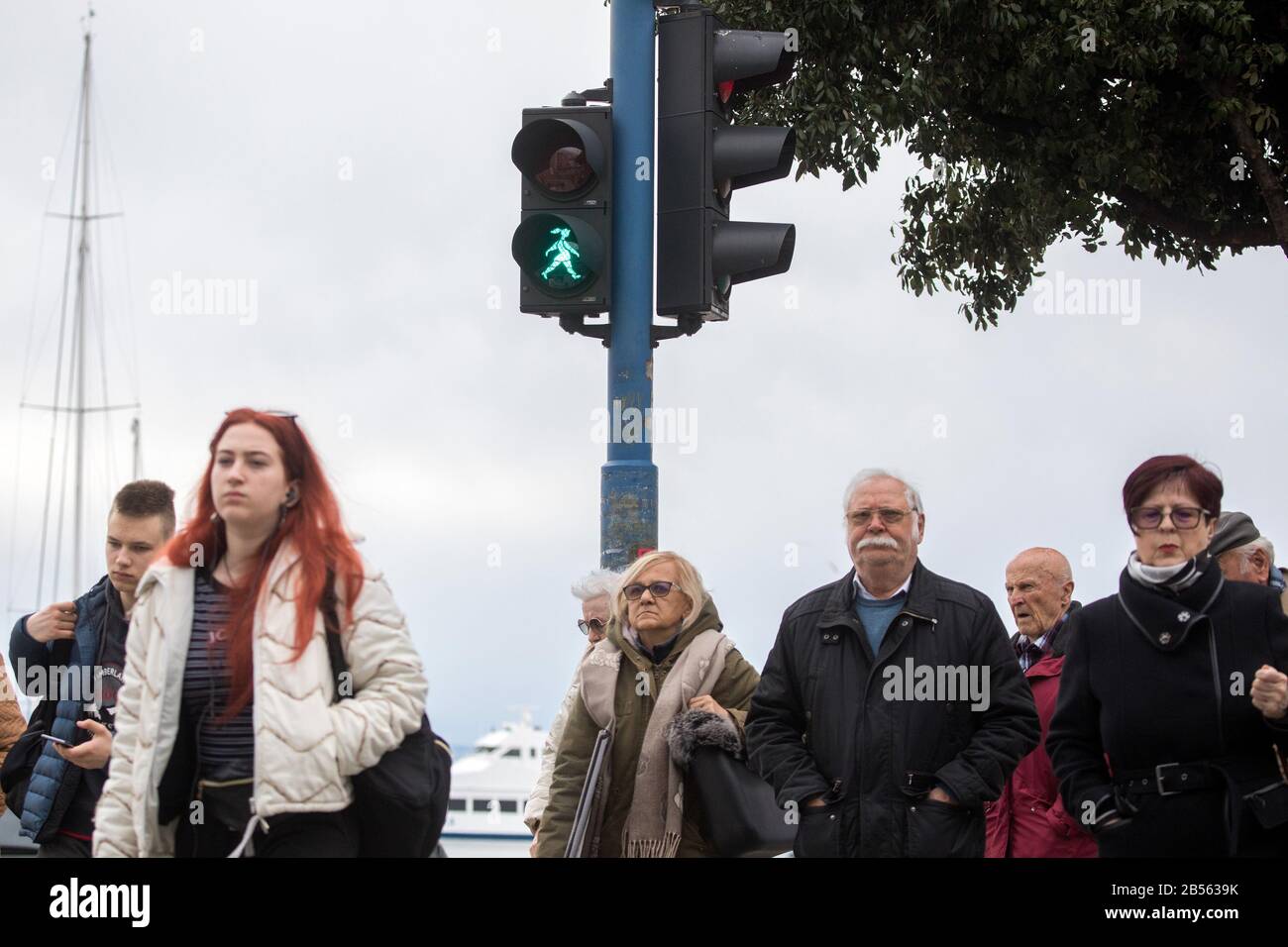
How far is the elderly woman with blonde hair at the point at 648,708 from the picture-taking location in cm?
572

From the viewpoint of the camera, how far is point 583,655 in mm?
6340

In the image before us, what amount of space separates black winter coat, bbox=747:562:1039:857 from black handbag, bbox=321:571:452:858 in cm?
143

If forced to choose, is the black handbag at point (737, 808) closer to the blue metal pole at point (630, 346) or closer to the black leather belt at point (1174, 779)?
the blue metal pole at point (630, 346)

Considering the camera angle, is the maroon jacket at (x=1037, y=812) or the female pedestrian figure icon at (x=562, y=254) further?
the female pedestrian figure icon at (x=562, y=254)

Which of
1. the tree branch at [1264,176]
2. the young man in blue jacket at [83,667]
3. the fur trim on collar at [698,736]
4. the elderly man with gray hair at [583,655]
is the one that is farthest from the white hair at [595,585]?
the tree branch at [1264,176]

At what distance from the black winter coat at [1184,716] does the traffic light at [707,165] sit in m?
2.01

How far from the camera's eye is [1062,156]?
1218cm

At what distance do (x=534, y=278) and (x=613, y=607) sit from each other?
4.28 feet

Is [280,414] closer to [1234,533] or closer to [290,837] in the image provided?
[290,837]

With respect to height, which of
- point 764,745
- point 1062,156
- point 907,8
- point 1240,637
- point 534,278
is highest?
point 907,8

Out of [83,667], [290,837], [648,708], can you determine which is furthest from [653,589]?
[290,837]
